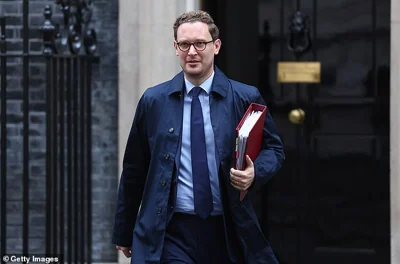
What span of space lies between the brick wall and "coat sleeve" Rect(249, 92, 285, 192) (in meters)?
2.83

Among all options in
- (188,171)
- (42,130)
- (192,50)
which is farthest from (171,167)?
(42,130)

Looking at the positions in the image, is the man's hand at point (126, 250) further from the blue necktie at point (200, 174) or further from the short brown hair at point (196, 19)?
the short brown hair at point (196, 19)

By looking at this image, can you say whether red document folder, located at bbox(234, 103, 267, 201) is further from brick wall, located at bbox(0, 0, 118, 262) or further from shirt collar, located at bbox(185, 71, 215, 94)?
brick wall, located at bbox(0, 0, 118, 262)

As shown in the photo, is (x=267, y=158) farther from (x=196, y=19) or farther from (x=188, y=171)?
(x=196, y=19)

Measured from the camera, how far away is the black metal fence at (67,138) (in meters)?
6.24

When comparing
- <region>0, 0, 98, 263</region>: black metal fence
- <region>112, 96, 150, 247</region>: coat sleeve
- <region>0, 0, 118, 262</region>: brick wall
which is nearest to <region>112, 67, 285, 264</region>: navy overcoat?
<region>112, 96, 150, 247</region>: coat sleeve

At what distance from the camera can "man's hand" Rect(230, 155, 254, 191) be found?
152 inches

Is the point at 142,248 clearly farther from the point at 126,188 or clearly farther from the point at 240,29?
the point at 240,29

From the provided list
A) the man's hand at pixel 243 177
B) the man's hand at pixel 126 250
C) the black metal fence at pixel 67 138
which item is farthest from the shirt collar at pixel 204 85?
the black metal fence at pixel 67 138

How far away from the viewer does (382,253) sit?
6.98 m

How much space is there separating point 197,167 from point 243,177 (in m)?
0.23

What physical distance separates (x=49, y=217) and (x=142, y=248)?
2348 millimetres

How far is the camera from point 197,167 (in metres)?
4.02

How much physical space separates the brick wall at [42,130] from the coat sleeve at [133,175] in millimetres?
2653
